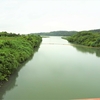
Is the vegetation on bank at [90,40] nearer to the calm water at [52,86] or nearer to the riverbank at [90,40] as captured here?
the riverbank at [90,40]

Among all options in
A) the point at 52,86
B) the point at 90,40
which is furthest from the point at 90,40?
the point at 52,86

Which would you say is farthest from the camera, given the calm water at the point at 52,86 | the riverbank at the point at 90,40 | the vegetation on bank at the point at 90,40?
the vegetation on bank at the point at 90,40

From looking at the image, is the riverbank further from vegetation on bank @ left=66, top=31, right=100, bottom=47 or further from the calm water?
the calm water

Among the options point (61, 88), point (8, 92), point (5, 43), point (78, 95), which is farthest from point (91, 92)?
point (5, 43)

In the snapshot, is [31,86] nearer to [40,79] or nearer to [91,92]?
[40,79]

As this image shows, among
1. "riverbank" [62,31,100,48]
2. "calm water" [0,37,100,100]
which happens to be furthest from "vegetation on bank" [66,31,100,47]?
"calm water" [0,37,100,100]

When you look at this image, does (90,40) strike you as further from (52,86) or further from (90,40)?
(52,86)

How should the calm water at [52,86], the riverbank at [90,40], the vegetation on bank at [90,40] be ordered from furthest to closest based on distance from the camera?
the vegetation on bank at [90,40], the riverbank at [90,40], the calm water at [52,86]

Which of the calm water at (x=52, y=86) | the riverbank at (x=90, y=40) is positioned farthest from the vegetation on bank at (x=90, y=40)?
the calm water at (x=52, y=86)

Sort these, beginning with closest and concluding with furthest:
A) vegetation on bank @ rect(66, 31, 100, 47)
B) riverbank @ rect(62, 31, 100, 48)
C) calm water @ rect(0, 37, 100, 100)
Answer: calm water @ rect(0, 37, 100, 100)
riverbank @ rect(62, 31, 100, 48)
vegetation on bank @ rect(66, 31, 100, 47)

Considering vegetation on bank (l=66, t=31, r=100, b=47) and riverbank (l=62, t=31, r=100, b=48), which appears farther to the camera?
vegetation on bank (l=66, t=31, r=100, b=47)

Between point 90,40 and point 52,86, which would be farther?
point 90,40
